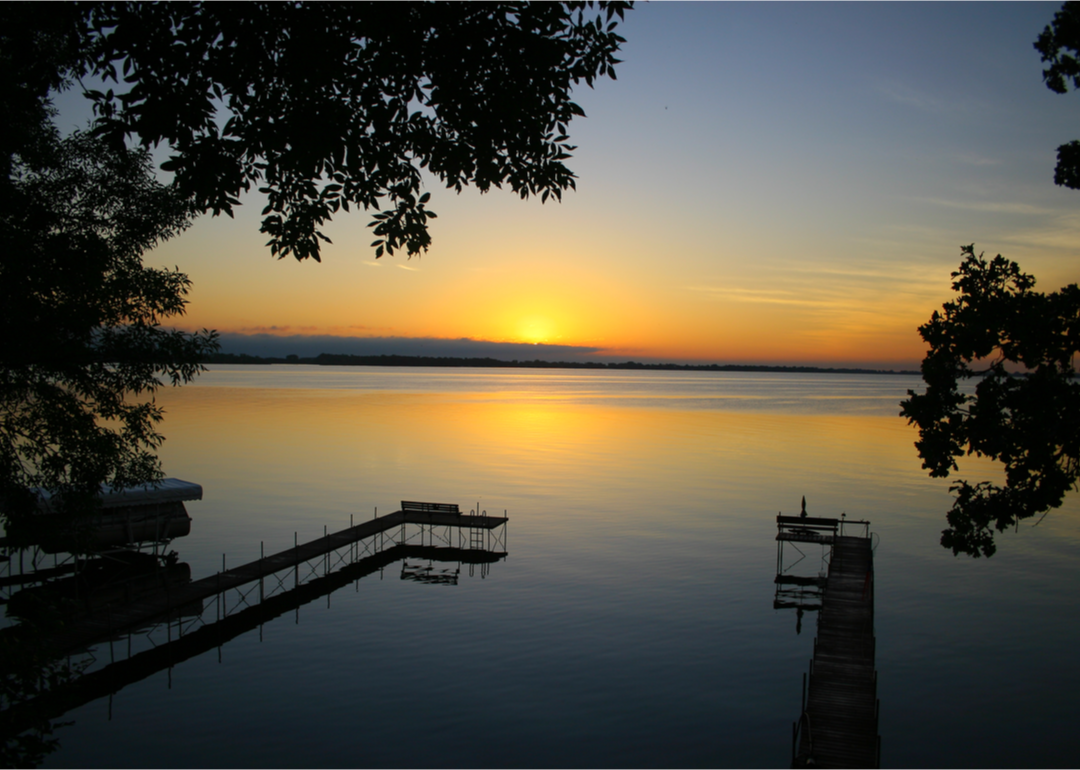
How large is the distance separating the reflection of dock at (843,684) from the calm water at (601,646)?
6.39ft

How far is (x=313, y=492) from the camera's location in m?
52.4

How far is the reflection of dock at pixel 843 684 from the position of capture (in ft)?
52.1

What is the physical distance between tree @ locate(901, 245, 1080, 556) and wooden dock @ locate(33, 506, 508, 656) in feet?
76.3

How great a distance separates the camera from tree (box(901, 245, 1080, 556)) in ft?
55.0

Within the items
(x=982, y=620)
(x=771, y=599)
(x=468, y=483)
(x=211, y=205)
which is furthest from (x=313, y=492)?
(x=211, y=205)

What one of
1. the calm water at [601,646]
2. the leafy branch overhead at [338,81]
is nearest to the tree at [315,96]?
the leafy branch overhead at [338,81]

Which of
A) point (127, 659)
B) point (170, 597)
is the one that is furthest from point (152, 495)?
point (127, 659)

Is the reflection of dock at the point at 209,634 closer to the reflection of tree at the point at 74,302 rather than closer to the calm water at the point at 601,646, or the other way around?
the calm water at the point at 601,646

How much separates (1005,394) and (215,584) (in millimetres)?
27653

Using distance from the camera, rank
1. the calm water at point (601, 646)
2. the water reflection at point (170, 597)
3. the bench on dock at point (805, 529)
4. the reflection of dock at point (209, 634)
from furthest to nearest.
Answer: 1. the bench on dock at point (805, 529)
2. the water reflection at point (170, 597)
3. the calm water at point (601, 646)
4. the reflection of dock at point (209, 634)

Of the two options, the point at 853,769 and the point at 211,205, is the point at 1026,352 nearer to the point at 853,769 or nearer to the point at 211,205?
the point at 853,769

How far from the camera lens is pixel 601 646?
82.7 ft

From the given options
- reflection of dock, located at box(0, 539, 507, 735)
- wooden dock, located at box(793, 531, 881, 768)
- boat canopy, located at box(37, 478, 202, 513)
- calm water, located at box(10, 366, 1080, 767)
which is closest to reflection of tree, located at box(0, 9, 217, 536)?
reflection of dock, located at box(0, 539, 507, 735)

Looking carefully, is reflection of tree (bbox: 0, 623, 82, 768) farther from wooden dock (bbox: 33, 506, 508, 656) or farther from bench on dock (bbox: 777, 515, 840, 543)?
bench on dock (bbox: 777, 515, 840, 543)
